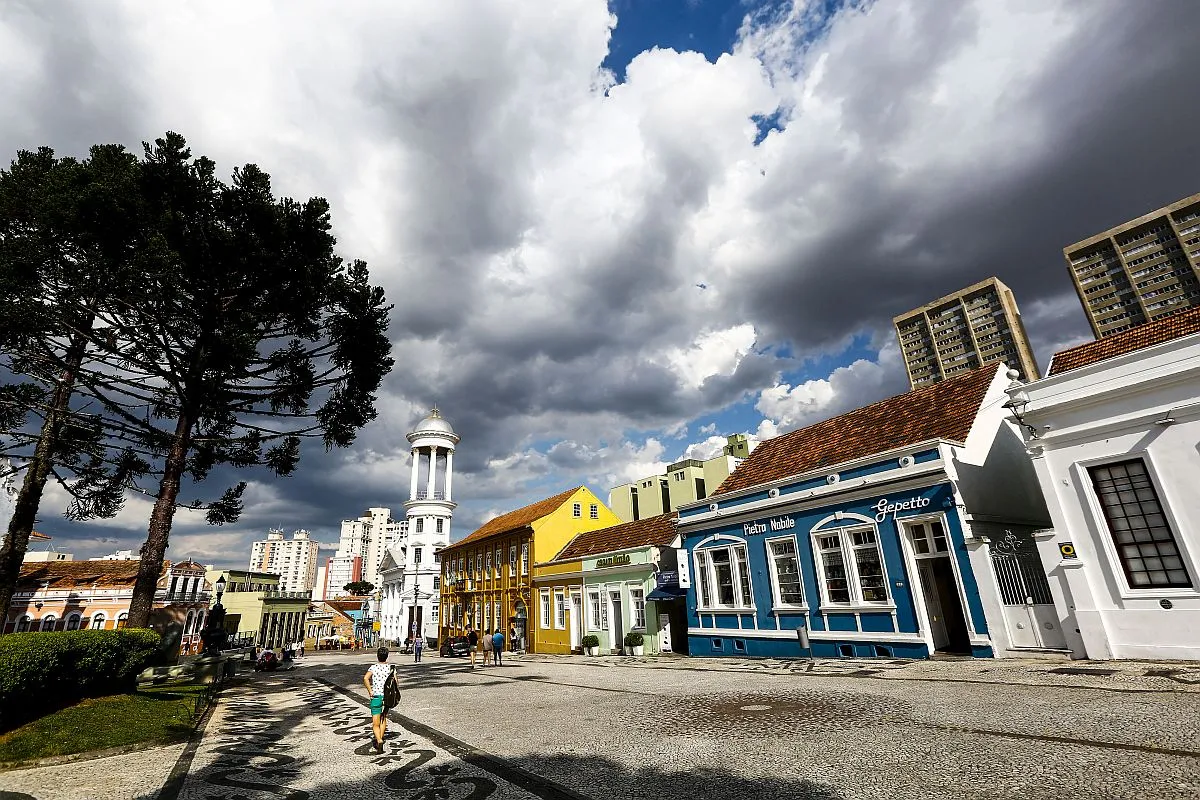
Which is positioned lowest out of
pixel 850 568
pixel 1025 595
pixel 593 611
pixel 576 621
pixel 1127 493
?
pixel 576 621

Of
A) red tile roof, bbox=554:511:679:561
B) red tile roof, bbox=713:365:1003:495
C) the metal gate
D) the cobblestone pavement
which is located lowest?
the cobblestone pavement

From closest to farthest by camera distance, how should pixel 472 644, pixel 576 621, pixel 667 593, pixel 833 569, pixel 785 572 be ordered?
pixel 833 569 → pixel 785 572 → pixel 667 593 → pixel 472 644 → pixel 576 621

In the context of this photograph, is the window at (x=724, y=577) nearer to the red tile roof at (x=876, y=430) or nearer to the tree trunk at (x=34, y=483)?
the red tile roof at (x=876, y=430)

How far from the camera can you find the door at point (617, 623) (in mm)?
28531

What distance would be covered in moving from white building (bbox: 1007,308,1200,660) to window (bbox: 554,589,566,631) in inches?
969

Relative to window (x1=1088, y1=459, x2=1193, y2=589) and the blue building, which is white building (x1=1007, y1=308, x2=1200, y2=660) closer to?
window (x1=1088, y1=459, x2=1193, y2=589)

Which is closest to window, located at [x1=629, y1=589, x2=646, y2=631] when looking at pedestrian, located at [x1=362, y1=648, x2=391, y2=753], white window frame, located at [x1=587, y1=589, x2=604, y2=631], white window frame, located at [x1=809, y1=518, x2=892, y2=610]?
white window frame, located at [x1=587, y1=589, x2=604, y2=631]

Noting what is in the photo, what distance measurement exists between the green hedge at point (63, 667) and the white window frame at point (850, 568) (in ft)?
62.1

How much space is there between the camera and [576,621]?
31.7 meters

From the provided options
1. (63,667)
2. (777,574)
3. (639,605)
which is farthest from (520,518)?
(63,667)

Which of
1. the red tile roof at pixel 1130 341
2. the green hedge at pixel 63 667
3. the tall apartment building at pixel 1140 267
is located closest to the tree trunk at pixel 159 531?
the green hedge at pixel 63 667

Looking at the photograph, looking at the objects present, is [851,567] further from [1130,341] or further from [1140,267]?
[1140,267]

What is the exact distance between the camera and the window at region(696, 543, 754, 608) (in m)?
21.3

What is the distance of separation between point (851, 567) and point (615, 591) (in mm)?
Result: 13872
